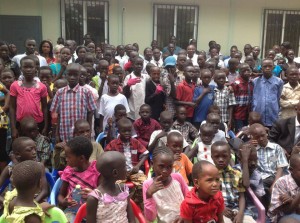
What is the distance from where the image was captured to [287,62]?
23.9ft

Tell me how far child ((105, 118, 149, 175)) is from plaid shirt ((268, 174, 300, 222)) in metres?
1.37

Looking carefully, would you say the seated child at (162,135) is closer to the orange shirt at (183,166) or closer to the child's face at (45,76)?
the orange shirt at (183,166)

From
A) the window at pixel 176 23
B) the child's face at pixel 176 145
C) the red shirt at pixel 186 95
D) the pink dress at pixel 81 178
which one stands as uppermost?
the window at pixel 176 23

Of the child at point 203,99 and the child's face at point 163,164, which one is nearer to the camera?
the child's face at point 163,164

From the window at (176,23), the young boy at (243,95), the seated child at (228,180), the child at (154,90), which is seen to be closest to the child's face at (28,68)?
the child at (154,90)

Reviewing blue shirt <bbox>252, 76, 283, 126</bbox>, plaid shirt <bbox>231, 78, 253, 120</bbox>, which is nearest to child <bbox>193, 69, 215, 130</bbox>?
plaid shirt <bbox>231, 78, 253, 120</bbox>

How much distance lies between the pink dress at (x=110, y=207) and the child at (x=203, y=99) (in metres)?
2.53

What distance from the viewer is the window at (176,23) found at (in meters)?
10.3

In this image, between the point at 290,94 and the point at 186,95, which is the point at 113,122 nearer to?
the point at 186,95

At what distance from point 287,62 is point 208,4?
12.7ft

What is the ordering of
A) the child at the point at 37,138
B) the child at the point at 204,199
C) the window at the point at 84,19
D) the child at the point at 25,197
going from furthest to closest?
the window at the point at 84,19 → the child at the point at 37,138 → the child at the point at 204,199 → the child at the point at 25,197

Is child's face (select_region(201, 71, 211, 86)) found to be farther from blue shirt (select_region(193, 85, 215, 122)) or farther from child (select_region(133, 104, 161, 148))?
child (select_region(133, 104, 161, 148))

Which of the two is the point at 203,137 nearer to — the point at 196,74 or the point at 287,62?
the point at 196,74

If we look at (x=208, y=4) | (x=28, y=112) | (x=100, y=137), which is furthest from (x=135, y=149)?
(x=208, y=4)
